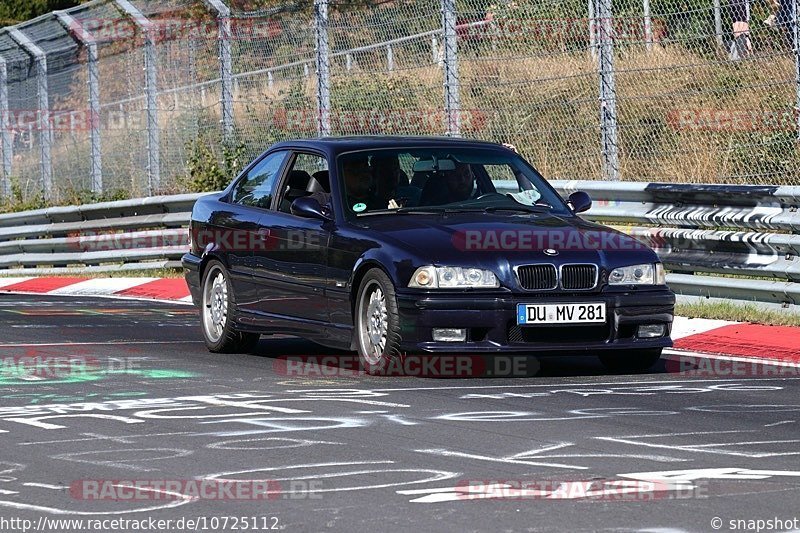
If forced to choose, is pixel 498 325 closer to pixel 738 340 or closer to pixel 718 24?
pixel 738 340

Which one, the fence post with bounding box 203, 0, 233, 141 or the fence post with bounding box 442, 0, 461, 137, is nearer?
the fence post with bounding box 442, 0, 461, 137

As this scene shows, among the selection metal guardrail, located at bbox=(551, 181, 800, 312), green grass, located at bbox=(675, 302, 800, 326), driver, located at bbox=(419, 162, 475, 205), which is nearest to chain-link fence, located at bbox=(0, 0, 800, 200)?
metal guardrail, located at bbox=(551, 181, 800, 312)

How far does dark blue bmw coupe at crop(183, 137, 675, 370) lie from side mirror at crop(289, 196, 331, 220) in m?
0.02

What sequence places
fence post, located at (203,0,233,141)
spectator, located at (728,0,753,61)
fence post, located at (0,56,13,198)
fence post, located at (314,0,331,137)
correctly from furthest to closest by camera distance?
fence post, located at (0,56,13,198) < fence post, located at (203,0,233,141) < fence post, located at (314,0,331,137) < spectator, located at (728,0,753,61)

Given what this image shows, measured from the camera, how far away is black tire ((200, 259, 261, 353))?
11992 mm

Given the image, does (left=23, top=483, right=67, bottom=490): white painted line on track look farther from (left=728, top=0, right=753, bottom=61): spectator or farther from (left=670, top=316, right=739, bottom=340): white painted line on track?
(left=728, top=0, right=753, bottom=61): spectator

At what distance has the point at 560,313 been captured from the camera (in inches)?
394

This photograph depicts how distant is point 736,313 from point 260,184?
3.74 metres

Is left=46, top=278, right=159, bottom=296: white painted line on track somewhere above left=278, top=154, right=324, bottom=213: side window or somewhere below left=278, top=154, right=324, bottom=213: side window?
below

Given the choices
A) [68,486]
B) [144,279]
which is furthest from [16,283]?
[68,486]

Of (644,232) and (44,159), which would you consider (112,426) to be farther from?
(44,159)

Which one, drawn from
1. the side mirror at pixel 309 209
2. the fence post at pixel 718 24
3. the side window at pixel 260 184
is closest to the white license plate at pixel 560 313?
the side mirror at pixel 309 209

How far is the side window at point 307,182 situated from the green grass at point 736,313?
3303 millimetres

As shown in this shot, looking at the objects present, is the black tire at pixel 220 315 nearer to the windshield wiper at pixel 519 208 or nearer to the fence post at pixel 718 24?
the windshield wiper at pixel 519 208
